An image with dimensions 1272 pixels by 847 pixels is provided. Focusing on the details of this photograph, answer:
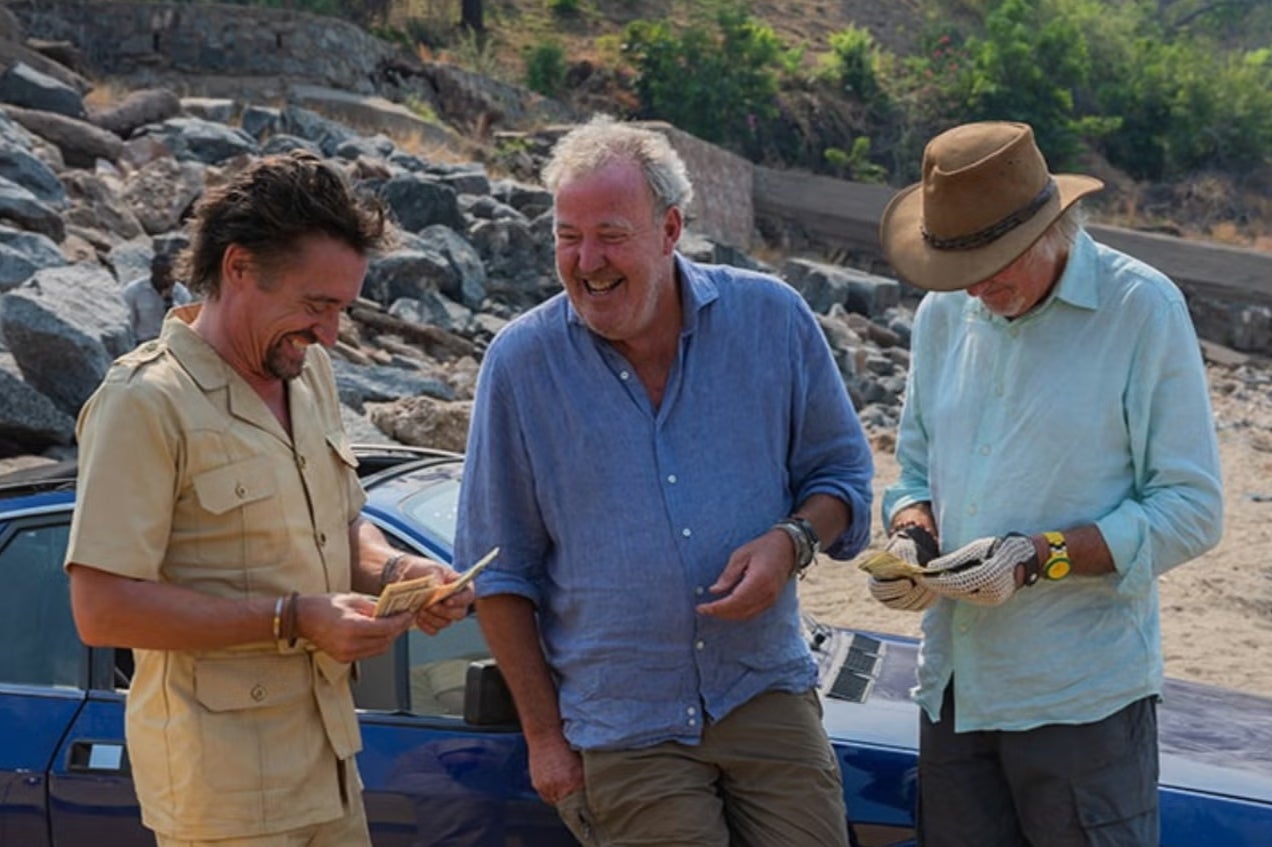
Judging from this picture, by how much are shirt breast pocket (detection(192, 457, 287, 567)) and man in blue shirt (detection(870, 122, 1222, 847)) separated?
1166 millimetres

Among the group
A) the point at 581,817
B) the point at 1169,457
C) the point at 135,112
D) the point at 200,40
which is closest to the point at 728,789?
the point at 581,817

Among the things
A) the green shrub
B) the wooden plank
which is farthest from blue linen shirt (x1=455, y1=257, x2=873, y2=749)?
the green shrub

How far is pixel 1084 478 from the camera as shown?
125 inches

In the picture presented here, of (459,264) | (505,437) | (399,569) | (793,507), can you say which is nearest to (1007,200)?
(793,507)

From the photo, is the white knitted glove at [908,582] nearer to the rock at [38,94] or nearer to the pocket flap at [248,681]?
the pocket flap at [248,681]

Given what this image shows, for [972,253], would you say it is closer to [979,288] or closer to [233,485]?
[979,288]

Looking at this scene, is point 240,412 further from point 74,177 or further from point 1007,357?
point 74,177

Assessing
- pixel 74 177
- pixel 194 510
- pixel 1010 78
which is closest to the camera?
pixel 194 510

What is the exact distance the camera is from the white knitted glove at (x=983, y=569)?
3.05 m

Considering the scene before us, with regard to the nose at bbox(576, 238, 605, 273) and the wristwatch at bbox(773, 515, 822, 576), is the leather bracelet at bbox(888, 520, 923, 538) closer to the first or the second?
the wristwatch at bbox(773, 515, 822, 576)

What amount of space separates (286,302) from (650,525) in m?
0.80

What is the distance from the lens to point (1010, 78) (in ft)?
108

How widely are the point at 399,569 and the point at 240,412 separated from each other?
19.8 inches

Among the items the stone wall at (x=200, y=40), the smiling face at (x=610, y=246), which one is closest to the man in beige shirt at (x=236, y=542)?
the smiling face at (x=610, y=246)
